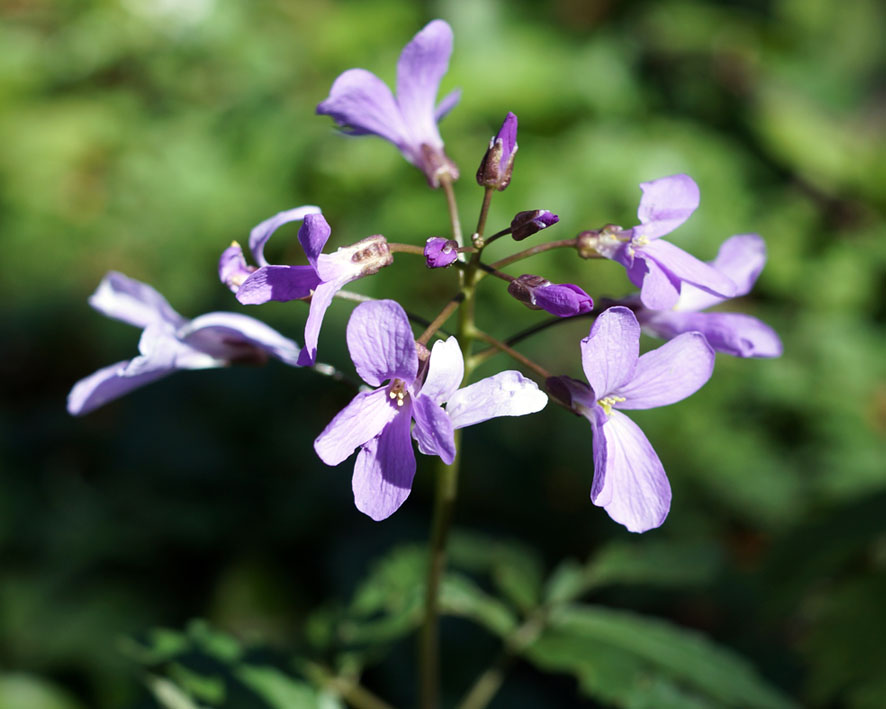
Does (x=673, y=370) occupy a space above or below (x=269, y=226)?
above

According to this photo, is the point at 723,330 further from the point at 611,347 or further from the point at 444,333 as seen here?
the point at 444,333

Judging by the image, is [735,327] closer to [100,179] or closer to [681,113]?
[681,113]

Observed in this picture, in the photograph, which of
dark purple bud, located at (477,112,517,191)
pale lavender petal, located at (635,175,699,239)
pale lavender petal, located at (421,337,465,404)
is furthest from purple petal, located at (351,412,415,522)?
pale lavender petal, located at (635,175,699,239)

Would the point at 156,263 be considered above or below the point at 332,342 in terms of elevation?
below

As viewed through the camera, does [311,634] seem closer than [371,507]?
No

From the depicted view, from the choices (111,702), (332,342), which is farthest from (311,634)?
(332,342)

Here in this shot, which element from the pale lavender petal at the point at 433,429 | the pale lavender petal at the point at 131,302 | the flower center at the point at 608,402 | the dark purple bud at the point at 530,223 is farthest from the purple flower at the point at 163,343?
the flower center at the point at 608,402

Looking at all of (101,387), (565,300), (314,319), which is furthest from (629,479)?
(101,387)
